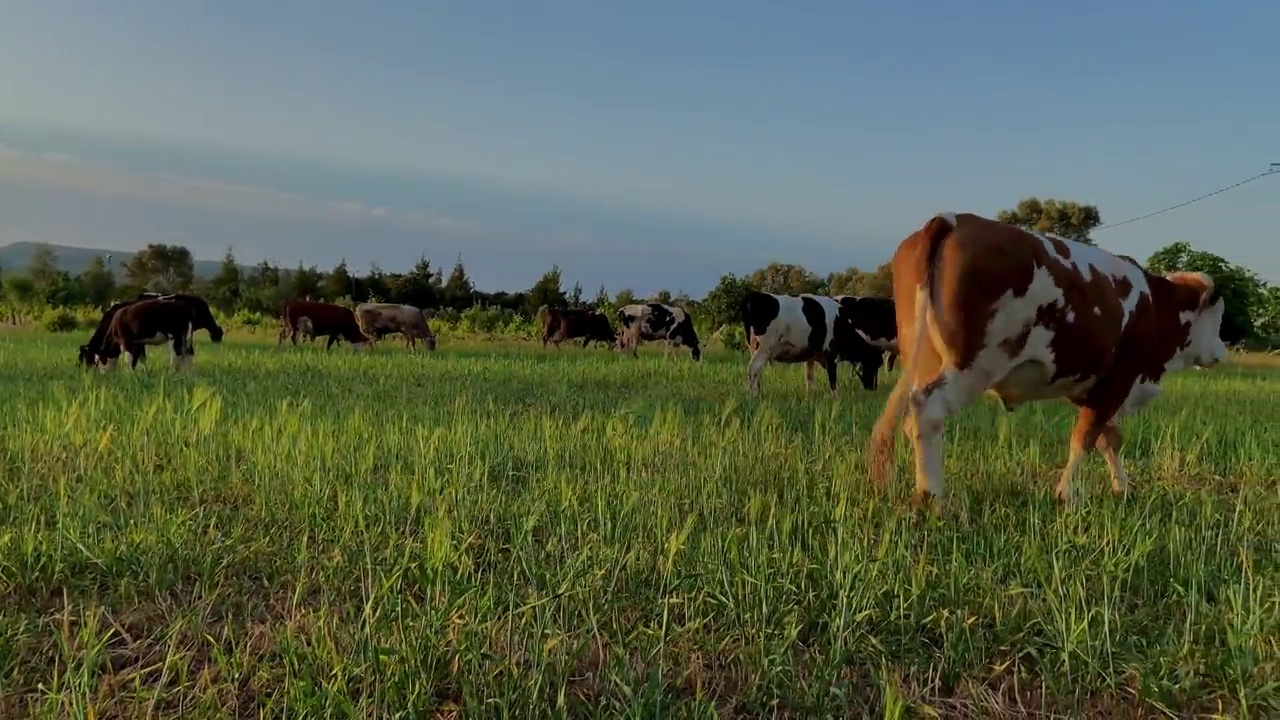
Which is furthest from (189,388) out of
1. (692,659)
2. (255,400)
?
(692,659)

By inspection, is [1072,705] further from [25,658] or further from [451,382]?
[451,382]

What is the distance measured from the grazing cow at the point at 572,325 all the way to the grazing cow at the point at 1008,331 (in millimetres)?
21104

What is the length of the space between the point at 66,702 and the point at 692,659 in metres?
1.60

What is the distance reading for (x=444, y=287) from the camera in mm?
47062

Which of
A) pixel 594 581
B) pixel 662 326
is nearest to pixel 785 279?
pixel 662 326

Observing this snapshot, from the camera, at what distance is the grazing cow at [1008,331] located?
14.2ft

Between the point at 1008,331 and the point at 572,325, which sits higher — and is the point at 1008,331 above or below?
above

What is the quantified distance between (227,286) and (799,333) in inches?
1639

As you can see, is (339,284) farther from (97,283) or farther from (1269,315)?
(1269,315)

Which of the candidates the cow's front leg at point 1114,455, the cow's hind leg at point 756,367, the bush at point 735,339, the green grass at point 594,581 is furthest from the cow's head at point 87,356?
the bush at point 735,339

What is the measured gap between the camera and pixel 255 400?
7.51 metres

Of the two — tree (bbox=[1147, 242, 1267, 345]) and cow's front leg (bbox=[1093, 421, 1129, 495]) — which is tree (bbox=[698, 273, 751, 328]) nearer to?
tree (bbox=[1147, 242, 1267, 345])

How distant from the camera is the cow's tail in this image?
4.42 meters

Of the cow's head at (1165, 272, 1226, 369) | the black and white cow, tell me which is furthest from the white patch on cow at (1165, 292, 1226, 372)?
the black and white cow
